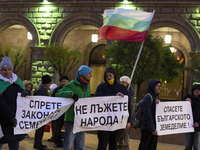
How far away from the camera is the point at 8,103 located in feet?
13.6

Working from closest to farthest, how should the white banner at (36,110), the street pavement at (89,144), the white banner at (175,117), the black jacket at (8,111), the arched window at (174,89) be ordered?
the black jacket at (8,111), the white banner at (36,110), the white banner at (175,117), the street pavement at (89,144), the arched window at (174,89)

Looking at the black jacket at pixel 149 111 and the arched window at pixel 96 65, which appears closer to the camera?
the black jacket at pixel 149 111

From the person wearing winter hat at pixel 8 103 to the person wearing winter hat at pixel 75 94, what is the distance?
81 centimetres

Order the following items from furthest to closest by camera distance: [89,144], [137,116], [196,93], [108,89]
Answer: [89,144]
[196,93]
[137,116]
[108,89]

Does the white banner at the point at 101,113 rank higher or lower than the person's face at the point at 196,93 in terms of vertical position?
lower

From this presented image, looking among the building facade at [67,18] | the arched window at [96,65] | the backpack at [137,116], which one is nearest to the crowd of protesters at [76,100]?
the backpack at [137,116]

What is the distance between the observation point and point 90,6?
18250 mm

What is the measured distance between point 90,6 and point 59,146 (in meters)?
13.3

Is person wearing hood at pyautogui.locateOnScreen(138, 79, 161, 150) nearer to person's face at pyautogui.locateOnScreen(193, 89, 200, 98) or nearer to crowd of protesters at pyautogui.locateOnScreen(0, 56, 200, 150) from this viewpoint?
crowd of protesters at pyautogui.locateOnScreen(0, 56, 200, 150)

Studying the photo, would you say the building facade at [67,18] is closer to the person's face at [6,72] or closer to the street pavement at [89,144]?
the street pavement at [89,144]

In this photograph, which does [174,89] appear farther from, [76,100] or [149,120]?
[76,100]

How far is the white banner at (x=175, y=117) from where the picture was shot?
5539mm

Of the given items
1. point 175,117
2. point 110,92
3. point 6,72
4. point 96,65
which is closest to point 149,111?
point 110,92

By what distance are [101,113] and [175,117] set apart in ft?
6.12
